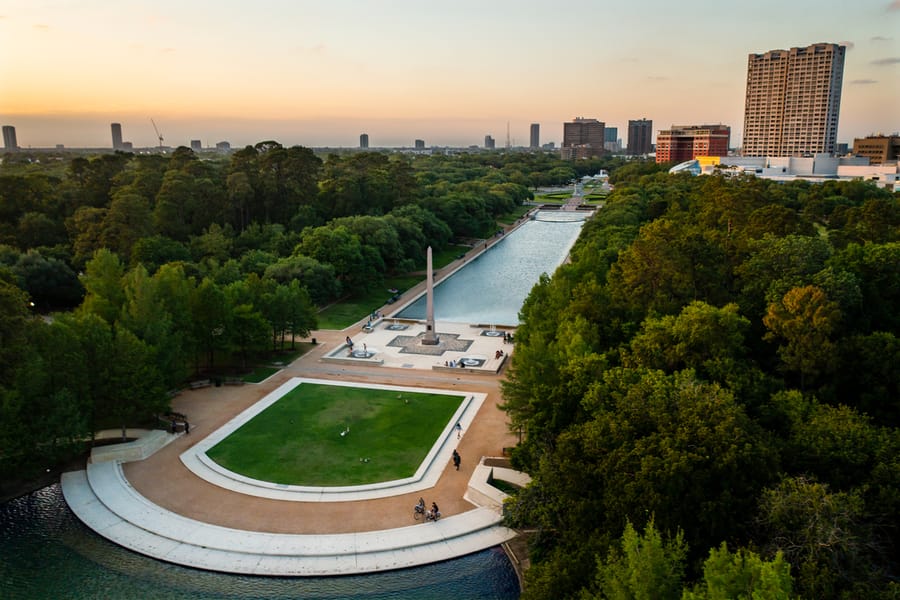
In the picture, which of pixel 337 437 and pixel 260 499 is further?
pixel 337 437

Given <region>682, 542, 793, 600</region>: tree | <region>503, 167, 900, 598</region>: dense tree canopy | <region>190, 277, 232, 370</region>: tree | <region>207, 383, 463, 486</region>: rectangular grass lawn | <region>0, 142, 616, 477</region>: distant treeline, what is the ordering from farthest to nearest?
1. <region>190, 277, 232, 370</region>: tree
2. <region>207, 383, 463, 486</region>: rectangular grass lawn
3. <region>0, 142, 616, 477</region>: distant treeline
4. <region>503, 167, 900, 598</region>: dense tree canopy
5. <region>682, 542, 793, 600</region>: tree

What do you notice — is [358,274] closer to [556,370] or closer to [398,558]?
[556,370]

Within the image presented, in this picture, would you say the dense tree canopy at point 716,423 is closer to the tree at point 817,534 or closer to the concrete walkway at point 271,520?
the tree at point 817,534

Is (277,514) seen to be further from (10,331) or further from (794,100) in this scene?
(794,100)

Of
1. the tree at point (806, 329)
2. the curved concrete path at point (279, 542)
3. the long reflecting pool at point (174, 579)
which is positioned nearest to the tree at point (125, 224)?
the curved concrete path at point (279, 542)

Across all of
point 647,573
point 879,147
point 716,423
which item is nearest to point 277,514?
point 647,573

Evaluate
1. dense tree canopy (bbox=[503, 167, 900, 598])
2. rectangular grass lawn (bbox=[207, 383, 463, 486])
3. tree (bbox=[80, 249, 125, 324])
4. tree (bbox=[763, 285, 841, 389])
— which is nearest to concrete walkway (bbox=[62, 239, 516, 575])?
rectangular grass lawn (bbox=[207, 383, 463, 486])

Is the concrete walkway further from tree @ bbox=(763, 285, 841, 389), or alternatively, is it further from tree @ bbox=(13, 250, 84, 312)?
tree @ bbox=(13, 250, 84, 312)
